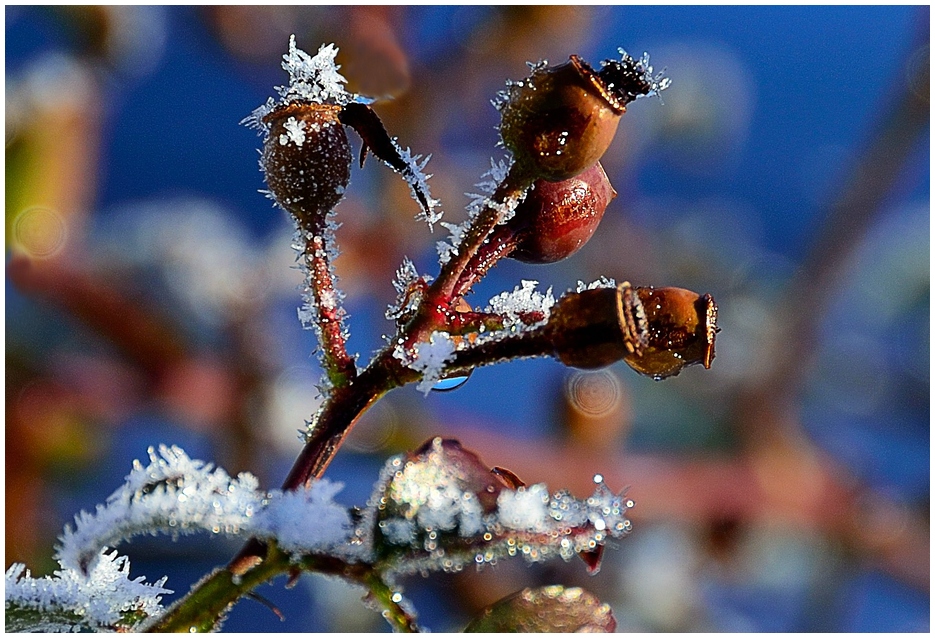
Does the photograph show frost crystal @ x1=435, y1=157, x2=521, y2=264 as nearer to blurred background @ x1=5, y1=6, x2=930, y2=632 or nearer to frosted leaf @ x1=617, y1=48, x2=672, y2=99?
frosted leaf @ x1=617, y1=48, x2=672, y2=99

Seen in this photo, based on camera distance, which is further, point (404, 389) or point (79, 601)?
point (404, 389)

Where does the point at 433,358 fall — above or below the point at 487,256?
below

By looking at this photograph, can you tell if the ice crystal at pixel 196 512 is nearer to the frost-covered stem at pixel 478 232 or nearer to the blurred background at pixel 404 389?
the frost-covered stem at pixel 478 232

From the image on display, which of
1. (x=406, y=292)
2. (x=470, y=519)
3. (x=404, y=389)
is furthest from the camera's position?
(x=404, y=389)

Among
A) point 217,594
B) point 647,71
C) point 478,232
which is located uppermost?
point 647,71

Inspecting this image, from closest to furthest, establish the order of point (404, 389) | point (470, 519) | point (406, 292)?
point (470, 519)
point (406, 292)
point (404, 389)

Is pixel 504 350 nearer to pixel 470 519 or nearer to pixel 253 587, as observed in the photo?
pixel 470 519

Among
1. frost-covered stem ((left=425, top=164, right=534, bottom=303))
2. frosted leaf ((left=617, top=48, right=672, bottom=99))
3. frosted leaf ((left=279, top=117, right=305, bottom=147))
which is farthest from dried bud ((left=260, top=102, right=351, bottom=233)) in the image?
frosted leaf ((left=617, top=48, right=672, bottom=99))

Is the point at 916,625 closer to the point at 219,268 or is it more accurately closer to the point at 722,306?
the point at 722,306

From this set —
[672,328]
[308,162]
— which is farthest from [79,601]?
[672,328]
